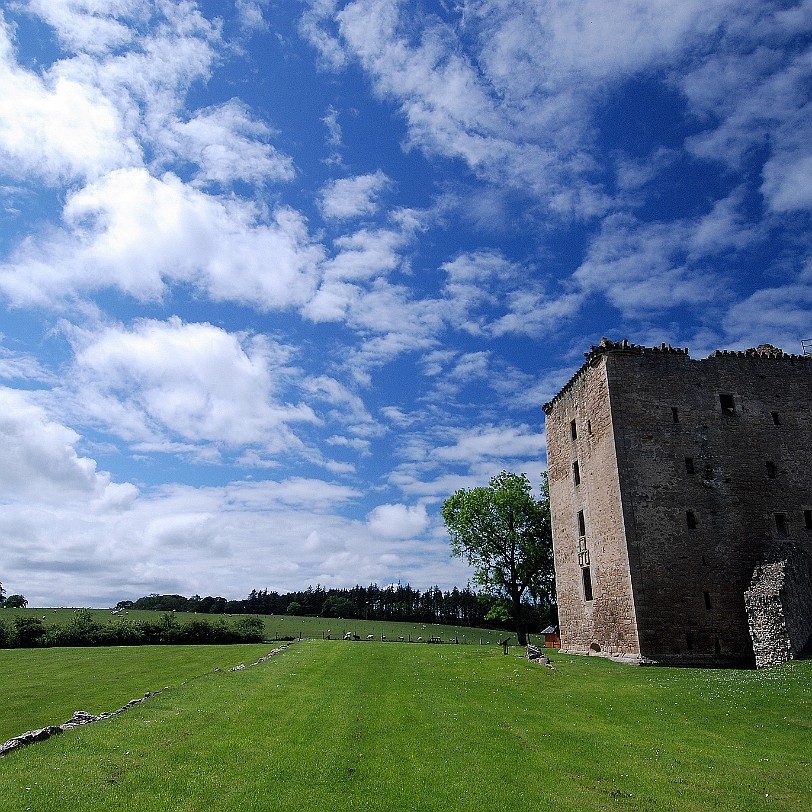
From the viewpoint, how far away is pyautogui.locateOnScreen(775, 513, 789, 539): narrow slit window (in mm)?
34500

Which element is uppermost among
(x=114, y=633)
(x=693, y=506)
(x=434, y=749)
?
(x=693, y=506)

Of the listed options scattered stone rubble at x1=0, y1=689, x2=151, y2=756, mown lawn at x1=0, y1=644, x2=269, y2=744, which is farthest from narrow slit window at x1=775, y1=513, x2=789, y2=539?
scattered stone rubble at x1=0, y1=689, x2=151, y2=756

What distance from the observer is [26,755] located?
41.0ft

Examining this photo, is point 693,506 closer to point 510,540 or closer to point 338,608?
point 510,540

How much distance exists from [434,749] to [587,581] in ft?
89.0

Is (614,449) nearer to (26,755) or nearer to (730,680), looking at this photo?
(730,680)

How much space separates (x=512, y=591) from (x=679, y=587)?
85.0 ft

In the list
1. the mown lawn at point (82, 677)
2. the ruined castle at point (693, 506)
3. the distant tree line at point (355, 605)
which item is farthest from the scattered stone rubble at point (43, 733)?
the distant tree line at point (355, 605)

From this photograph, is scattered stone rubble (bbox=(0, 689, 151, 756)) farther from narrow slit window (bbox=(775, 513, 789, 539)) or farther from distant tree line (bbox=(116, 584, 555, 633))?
distant tree line (bbox=(116, 584, 555, 633))

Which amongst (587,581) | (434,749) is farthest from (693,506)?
(434,749)

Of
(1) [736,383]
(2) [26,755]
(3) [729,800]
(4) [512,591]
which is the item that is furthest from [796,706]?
(4) [512,591]

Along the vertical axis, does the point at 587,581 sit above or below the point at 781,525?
below

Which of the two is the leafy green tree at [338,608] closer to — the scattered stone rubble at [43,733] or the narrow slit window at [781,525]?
the narrow slit window at [781,525]

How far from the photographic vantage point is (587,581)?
126 feet
